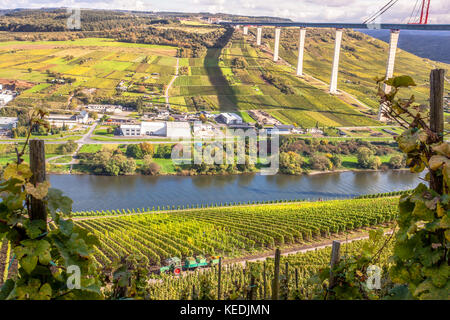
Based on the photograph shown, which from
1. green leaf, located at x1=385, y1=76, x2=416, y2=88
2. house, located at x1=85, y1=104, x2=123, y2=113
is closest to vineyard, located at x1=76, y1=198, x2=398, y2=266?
green leaf, located at x1=385, y1=76, x2=416, y2=88

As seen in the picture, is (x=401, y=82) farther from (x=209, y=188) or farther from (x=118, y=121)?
(x=118, y=121)

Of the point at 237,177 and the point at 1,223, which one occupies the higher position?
the point at 1,223

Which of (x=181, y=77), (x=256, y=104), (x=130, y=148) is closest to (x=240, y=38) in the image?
(x=181, y=77)

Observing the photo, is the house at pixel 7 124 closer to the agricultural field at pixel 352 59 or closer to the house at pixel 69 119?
the house at pixel 69 119

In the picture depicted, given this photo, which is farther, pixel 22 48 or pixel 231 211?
pixel 22 48

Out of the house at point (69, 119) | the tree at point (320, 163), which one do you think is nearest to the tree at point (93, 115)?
the house at point (69, 119)
